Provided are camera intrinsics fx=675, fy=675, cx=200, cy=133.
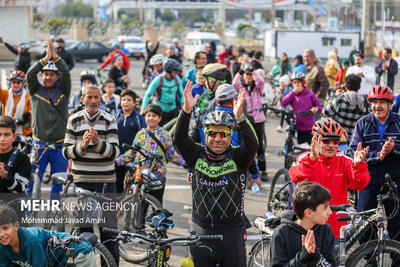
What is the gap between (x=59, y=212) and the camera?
7.02 metres

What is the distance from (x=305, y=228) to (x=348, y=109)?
15.5 feet

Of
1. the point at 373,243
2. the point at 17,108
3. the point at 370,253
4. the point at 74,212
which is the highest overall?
the point at 17,108

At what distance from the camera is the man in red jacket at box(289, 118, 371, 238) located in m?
5.89

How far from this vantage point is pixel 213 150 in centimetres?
541

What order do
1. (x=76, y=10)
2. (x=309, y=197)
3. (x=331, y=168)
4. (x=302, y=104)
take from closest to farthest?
1. (x=309, y=197)
2. (x=331, y=168)
3. (x=302, y=104)
4. (x=76, y=10)

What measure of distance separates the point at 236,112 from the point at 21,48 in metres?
12.6

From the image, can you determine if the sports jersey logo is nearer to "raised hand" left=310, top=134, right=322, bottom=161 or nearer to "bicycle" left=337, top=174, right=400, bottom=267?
"raised hand" left=310, top=134, right=322, bottom=161

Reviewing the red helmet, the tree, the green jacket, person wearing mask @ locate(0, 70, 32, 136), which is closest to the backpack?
person wearing mask @ locate(0, 70, 32, 136)

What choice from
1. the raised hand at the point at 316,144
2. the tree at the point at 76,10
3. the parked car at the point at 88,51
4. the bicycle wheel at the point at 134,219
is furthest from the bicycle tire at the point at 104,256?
the tree at the point at 76,10

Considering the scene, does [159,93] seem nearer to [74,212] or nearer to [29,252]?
[74,212]

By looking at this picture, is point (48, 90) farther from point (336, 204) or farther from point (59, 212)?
point (336, 204)

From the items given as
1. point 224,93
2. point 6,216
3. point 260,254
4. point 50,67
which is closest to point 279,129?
point 50,67

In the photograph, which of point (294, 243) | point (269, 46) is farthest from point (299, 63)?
point (269, 46)

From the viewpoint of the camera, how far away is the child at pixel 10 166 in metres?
6.55
